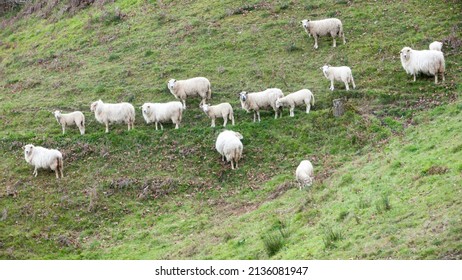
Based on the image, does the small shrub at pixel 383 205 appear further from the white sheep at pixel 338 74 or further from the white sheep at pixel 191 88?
the white sheep at pixel 191 88

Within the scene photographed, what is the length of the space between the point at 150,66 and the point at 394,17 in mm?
14409

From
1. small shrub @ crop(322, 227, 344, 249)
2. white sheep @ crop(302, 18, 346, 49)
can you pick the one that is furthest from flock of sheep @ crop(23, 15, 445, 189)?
small shrub @ crop(322, 227, 344, 249)

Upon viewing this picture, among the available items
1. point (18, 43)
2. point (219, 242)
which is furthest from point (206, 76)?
point (18, 43)

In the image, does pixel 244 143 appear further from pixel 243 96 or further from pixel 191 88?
pixel 191 88

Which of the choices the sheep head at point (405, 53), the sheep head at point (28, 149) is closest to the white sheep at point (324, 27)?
the sheep head at point (405, 53)

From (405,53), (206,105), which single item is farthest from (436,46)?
(206,105)

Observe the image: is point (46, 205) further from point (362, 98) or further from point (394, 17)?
point (394, 17)

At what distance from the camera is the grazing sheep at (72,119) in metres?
32.8

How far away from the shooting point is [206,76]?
37250 millimetres

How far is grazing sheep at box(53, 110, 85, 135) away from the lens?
108 ft

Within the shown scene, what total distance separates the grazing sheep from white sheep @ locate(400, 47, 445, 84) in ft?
51.5

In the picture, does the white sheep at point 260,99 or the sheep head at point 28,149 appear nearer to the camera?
the sheep head at point 28,149

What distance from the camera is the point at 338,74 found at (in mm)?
33250

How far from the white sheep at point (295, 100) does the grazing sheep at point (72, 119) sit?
368 inches
